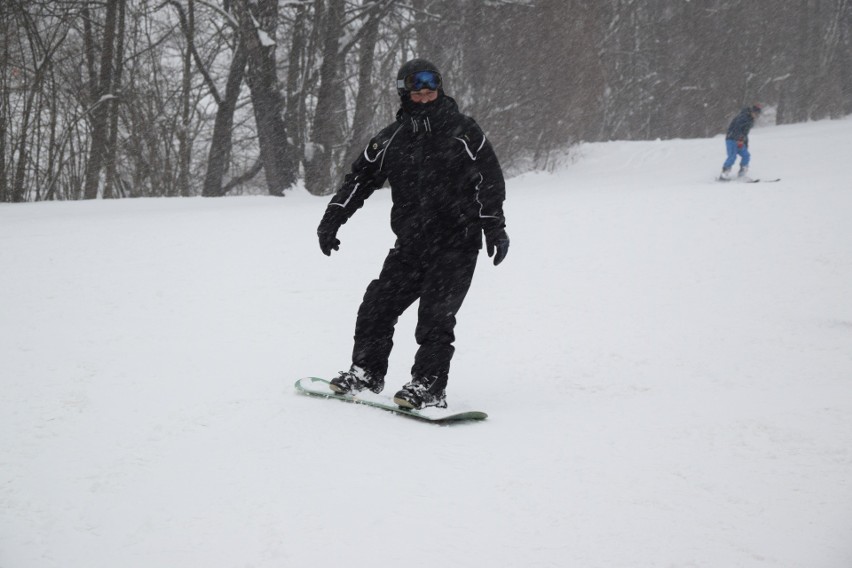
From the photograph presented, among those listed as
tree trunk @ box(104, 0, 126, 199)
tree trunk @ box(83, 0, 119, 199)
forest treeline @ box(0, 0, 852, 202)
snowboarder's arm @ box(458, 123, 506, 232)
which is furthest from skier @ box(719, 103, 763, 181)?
tree trunk @ box(104, 0, 126, 199)

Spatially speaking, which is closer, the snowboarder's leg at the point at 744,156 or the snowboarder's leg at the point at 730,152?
the snowboarder's leg at the point at 744,156

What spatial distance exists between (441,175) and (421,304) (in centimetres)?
74

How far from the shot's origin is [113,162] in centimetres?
1945

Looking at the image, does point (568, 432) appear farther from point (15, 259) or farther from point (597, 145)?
point (597, 145)

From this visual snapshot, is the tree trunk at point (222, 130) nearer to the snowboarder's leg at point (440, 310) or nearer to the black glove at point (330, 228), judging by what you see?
the black glove at point (330, 228)

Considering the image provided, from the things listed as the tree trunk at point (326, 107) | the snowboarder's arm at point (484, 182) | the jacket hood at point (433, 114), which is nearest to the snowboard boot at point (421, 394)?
the snowboarder's arm at point (484, 182)

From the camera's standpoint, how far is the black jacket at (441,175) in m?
4.11

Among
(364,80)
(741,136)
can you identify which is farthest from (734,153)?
(364,80)

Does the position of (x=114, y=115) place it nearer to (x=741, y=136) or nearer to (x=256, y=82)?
(x=256, y=82)

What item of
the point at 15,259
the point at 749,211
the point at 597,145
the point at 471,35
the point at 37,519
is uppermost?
the point at 471,35

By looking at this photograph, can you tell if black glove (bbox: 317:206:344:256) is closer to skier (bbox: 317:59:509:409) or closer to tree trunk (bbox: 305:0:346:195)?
skier (bbox: 317:59:509:409)

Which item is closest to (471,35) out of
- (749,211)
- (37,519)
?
(749,211)

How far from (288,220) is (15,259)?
450 centimetres

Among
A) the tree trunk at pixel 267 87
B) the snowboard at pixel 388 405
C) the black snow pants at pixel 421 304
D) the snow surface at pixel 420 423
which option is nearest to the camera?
the snow surface at pixel 420 423
